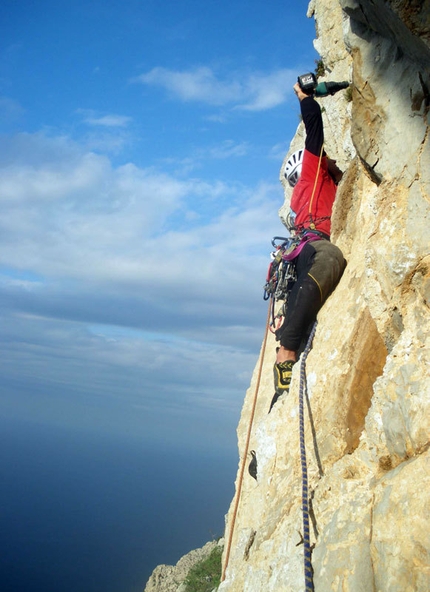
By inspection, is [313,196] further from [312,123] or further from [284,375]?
[284,375]

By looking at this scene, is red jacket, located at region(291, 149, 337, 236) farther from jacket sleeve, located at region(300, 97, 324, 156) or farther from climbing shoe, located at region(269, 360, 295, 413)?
climbing shoe, located at region(269, 360, 295, 413)

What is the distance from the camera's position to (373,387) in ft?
13.4

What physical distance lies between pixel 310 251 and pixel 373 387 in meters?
2.91

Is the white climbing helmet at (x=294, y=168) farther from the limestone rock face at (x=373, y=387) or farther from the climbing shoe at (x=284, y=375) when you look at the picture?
the climbing shoe at (x=284, y=375)

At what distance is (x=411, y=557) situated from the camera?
281 cm

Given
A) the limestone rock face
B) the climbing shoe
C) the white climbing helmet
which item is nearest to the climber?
the climbing shoe

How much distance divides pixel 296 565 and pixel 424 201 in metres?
3.39

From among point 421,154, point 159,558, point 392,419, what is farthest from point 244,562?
point 159,558

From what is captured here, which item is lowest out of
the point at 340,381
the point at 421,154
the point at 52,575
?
the point at 52,575

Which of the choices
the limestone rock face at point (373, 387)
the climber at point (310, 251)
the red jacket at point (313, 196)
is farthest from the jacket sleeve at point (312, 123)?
the limestone rock face at point (373, 387)

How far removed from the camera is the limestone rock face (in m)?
3.17

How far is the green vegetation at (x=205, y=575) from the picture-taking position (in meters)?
27.1

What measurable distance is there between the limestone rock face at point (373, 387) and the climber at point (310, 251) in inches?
10.4

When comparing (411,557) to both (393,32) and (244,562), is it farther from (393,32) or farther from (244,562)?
(393,32)
